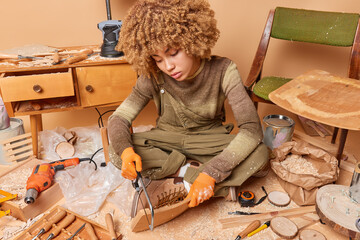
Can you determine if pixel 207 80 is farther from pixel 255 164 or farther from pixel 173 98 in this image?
pixel 255 164

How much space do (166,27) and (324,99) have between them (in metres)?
0.69

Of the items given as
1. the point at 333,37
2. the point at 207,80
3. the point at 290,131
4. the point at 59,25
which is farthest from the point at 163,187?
the point at 59,25

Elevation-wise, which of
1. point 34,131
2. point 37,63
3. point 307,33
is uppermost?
point 307,33

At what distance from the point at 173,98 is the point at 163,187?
399mm

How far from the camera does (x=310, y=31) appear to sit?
1.72 meters

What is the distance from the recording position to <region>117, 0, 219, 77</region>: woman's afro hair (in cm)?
109

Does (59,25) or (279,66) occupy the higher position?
(59,25)

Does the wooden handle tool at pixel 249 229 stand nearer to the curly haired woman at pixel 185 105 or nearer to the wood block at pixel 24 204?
the curly haired woman at pixel 185 105

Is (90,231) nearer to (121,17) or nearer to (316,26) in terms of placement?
(121,17)

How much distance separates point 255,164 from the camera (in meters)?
1.33

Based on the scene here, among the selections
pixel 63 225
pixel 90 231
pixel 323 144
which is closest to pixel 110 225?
pixel 90 231

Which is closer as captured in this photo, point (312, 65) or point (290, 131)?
point (290, 131)

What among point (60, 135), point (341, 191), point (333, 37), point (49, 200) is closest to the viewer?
point (341, 191)

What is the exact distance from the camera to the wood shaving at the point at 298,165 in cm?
146
